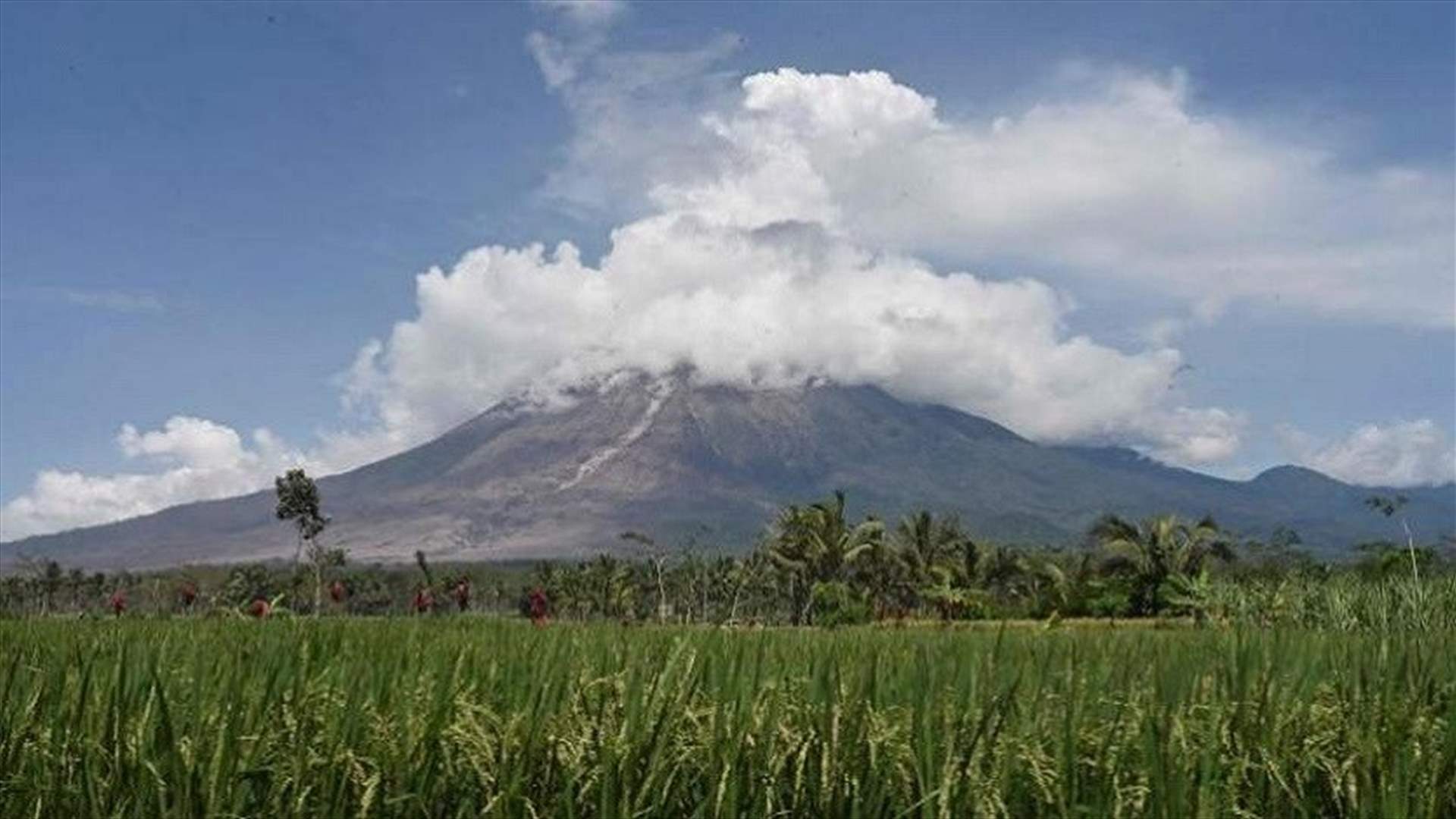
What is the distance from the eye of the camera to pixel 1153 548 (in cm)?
8081

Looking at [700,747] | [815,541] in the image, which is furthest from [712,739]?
[815,541]

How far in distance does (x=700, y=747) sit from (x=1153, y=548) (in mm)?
81170

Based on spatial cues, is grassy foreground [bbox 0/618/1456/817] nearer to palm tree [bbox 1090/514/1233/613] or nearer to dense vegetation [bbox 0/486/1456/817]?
dense vegetation [bbox 0/486/1456/817]

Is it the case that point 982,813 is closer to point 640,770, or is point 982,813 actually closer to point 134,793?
point 640,770

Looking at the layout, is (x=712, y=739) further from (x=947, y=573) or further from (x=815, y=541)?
(x=815, y=541)

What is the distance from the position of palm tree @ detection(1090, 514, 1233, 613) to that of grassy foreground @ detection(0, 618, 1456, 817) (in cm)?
7584

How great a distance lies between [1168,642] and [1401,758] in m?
3.23

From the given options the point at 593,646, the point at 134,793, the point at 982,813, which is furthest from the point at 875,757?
the point at 593,646

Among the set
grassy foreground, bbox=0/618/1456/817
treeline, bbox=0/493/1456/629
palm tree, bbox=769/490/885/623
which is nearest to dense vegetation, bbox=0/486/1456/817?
grassy foreground, bbox=0/618/1456/817

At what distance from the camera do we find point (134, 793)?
3820 mm

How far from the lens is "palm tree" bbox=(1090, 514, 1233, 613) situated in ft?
261

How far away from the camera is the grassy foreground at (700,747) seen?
3.63 meters

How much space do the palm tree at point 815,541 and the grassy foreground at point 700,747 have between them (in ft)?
306

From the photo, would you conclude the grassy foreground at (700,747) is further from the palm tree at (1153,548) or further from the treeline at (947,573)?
the palm tree at (1153,548)
